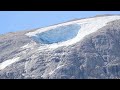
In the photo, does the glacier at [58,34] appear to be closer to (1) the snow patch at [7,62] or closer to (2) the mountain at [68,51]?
(2) the mountain at [68,51]

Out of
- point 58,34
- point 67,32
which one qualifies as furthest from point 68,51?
point 58,34

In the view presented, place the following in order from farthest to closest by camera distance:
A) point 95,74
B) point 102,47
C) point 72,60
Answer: point 102,47 < point 72,60 < point 95,74

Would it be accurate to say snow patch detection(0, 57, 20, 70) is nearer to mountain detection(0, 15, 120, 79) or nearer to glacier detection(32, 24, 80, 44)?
mountain detection(0, 15, 120, 79)

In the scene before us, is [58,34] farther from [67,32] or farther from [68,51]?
[68,51]

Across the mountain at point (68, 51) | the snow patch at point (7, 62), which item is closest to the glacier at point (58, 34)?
the mountain at point (68, 51)
